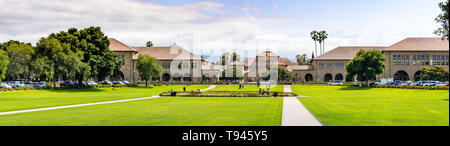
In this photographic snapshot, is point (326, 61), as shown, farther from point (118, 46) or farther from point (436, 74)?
point (118, 46)

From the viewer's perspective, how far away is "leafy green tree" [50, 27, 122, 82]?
199 feet

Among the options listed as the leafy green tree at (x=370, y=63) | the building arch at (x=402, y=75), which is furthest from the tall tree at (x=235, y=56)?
the leafy green tree at (x=370, y=63)

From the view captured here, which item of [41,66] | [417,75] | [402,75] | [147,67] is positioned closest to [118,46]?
[147,67]

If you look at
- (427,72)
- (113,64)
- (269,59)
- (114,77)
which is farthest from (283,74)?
(113,64)

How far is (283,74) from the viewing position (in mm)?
109125

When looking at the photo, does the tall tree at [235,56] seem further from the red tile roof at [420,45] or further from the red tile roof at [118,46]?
the red tile roof at [420,45]

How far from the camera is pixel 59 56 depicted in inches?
2208

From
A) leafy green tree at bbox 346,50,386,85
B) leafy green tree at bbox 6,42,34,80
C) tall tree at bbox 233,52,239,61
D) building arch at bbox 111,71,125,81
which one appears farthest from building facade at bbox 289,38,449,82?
leafy green tree at bbox 6,42,34,80

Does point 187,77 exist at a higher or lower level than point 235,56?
lower

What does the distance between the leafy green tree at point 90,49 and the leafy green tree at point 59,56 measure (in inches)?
61.1

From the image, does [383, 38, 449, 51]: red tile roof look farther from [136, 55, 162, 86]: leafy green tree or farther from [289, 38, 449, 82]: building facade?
[136, 55, 162, 86]: leafy green tree

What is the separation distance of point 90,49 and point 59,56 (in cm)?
746
